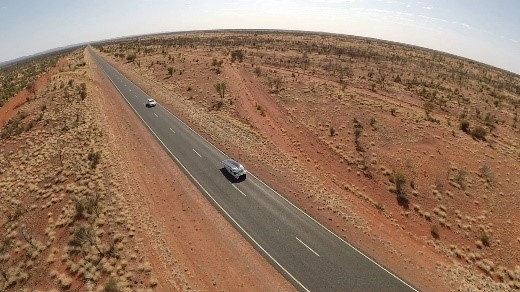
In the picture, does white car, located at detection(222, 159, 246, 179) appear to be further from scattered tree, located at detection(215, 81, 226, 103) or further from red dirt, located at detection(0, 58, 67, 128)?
red dirt, located at detection(0, 58, 67, 128)

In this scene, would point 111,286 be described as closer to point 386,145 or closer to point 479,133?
point 386,145

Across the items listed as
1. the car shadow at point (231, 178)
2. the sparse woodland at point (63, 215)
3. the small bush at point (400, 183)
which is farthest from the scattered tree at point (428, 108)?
the sparse woodland at point (63, 215)

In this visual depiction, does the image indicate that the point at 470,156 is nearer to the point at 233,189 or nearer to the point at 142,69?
the point at 233,189

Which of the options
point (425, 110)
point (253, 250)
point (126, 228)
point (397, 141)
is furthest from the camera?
point (425, 110)

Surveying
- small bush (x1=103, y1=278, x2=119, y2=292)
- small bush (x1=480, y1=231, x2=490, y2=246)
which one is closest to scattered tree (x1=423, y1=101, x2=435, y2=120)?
small bush (x1=480, y1=231, x2=490, y2=246)

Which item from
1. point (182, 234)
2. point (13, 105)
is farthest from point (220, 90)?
point (13, 105)

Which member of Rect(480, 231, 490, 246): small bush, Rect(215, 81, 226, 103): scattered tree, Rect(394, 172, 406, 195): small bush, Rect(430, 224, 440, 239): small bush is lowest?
Rect(480, 231, 490, 246): small bush

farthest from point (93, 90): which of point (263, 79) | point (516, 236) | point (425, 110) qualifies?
point (516, 236)
